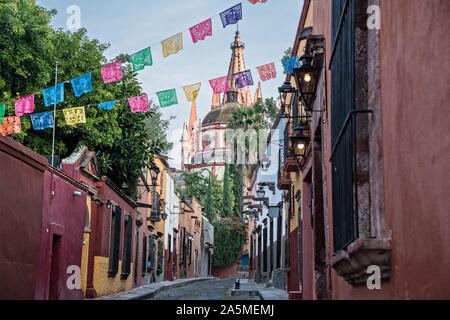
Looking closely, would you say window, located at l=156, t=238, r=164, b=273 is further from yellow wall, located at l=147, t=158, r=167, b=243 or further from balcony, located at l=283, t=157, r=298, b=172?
balcony, located at l=283, t=157, r=298, b=172

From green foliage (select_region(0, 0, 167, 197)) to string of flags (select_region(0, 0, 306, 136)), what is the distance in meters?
3.14

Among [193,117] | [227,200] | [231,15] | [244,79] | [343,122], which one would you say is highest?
[193,117]

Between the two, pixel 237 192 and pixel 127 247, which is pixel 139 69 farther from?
pixel 237 192

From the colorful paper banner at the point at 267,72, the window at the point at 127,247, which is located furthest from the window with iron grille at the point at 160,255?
the colorful paper banner at the point at 267,72

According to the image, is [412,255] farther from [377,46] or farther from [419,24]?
[377,46]

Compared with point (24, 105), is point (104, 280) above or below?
below

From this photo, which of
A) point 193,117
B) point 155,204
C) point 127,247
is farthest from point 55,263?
point 193,117

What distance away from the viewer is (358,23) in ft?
16.8

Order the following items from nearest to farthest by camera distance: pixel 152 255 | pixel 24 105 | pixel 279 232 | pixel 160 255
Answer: pixel 24 105 → pixel 279 232 → pixel 152 255 → pixel 160 255

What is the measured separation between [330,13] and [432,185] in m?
4.83

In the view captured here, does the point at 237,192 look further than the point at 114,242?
Yes

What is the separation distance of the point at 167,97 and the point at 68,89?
8533mm

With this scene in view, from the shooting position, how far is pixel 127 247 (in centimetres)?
1955

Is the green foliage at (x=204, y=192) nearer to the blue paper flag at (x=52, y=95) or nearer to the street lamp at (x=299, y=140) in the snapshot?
the blue paper flag at (x=52, y=95)
